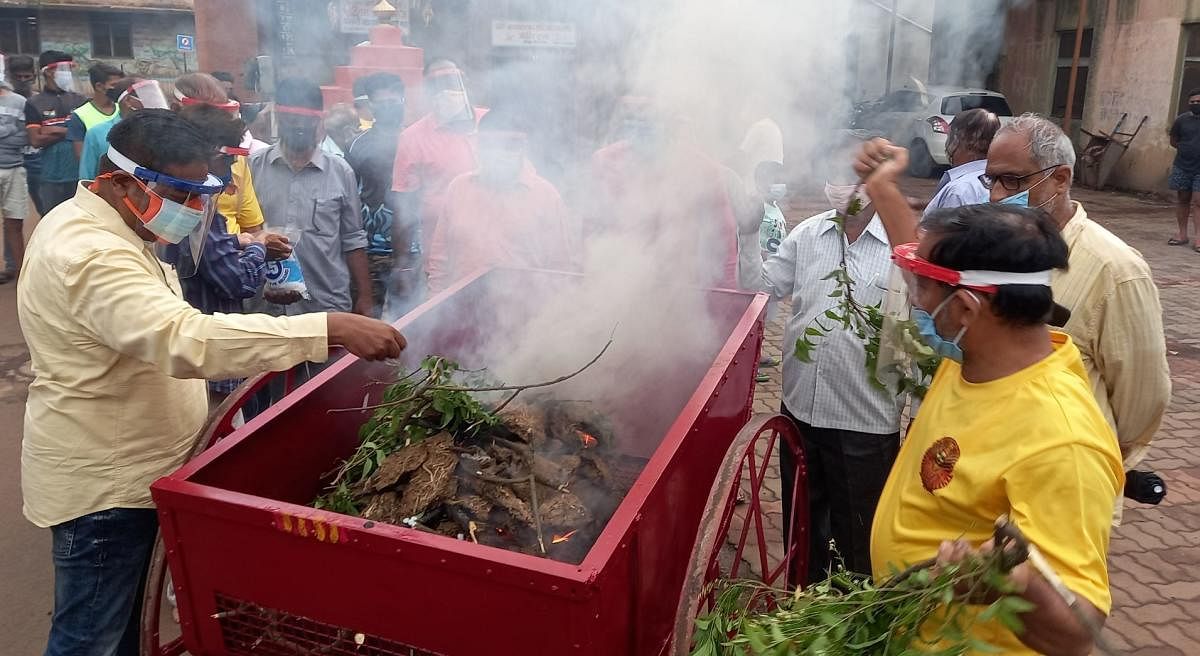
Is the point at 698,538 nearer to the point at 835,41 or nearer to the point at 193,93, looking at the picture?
the point at 835,41

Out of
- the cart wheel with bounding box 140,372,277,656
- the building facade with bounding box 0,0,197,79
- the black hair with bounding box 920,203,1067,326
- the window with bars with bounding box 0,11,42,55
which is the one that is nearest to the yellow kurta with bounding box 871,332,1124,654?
the black hair with bounding box 920,203,1067,326

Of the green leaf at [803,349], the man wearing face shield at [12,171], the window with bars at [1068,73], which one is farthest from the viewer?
the window with bars at [1068,73]

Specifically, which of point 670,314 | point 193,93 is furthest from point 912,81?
point 193,93

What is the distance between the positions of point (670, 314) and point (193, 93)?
2650 mm

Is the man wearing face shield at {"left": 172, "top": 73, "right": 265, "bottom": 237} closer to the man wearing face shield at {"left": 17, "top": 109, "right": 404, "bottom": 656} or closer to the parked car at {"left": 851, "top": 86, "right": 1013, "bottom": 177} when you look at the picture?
the man wearing face shield at {"left": 17, "top": 109, "right": 404, "bottom": 656}

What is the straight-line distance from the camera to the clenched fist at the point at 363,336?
2.09 metres

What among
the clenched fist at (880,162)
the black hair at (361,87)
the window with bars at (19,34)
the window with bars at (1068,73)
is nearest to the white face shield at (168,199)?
the clenched fist at (880,162)

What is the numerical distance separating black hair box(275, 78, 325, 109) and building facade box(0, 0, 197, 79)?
1995 cm

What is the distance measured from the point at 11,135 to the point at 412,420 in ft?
20.7

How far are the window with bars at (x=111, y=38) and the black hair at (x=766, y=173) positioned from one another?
2486 cm

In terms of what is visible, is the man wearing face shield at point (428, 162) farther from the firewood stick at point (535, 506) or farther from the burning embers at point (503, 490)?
the firewood stick at point (535, 506)

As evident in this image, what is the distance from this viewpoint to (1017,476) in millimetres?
1350

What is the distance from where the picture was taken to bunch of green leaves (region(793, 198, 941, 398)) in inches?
94.8

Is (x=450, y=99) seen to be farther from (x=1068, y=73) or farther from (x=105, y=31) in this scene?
(x=105, y=31)
